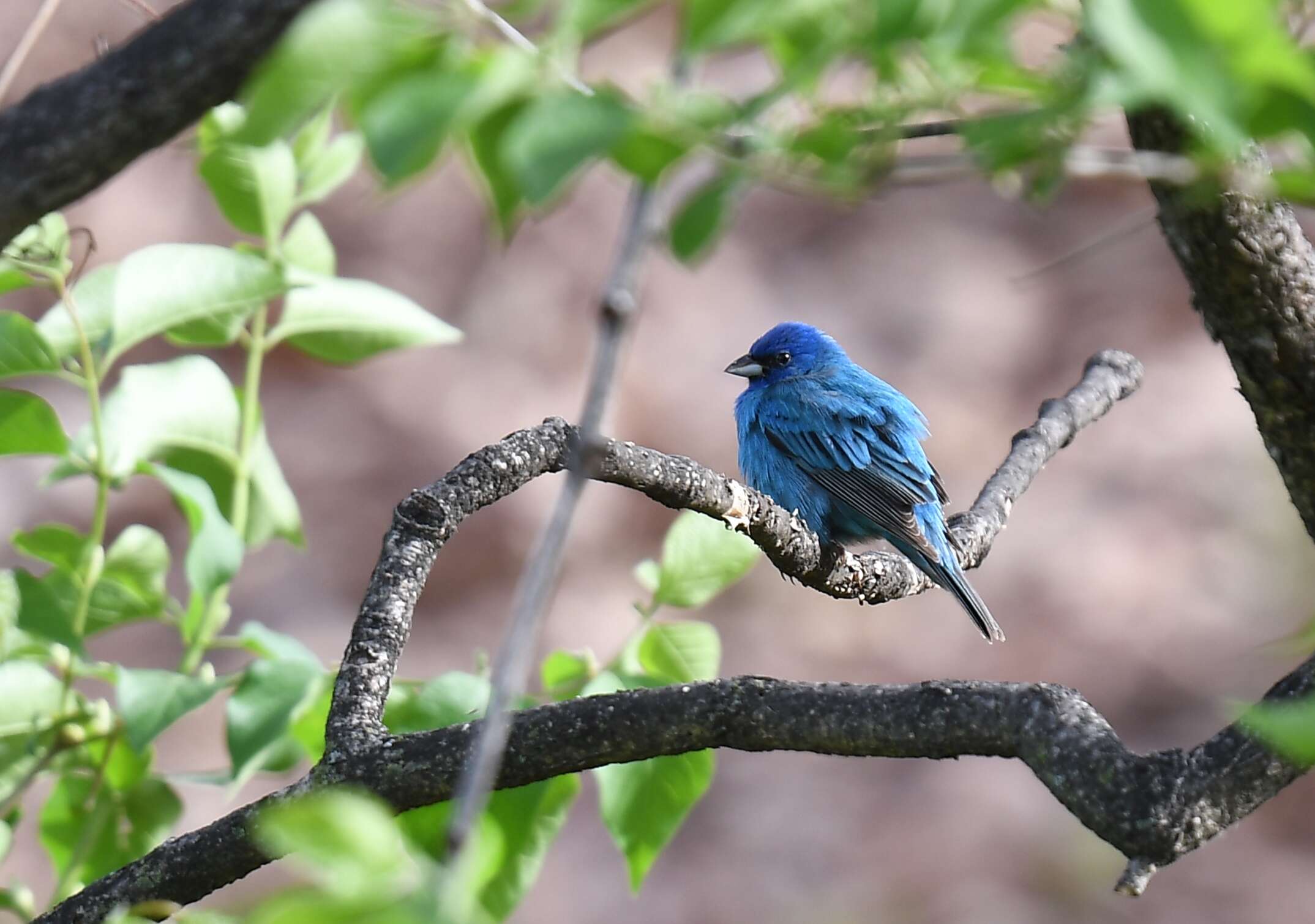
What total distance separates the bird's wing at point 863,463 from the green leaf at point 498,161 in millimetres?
A: 2973

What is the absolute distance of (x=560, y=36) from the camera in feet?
2.58

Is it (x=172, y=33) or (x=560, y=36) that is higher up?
(x=172, y=33)

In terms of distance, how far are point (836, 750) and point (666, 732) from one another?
213mm

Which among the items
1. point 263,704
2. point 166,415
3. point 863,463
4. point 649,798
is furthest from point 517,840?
point 863,463

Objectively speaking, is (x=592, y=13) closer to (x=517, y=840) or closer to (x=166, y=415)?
(x=517, y=840)

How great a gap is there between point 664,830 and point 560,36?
4.42 ft

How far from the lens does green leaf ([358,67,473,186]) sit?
782 millimetres

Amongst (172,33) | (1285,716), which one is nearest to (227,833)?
(172,33)

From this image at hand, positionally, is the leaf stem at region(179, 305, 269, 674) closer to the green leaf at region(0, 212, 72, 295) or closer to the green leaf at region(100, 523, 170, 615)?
the green leaf at region(100, 523, 170, 615)

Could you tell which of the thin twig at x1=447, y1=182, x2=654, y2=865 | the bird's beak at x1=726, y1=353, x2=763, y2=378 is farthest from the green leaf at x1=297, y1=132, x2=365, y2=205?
A: the bird's beak at x1=726, y1=353, x2=763, y2=378

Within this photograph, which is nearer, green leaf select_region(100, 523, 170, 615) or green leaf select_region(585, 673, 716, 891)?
green leaf select_region(585, 673, 716, 891)

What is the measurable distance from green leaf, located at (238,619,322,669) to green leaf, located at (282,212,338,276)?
0.67 m

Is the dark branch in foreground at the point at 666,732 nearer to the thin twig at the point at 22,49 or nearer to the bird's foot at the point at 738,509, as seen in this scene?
the bird's foot at the point at 738,509

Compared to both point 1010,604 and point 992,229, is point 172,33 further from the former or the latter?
point 992,229
